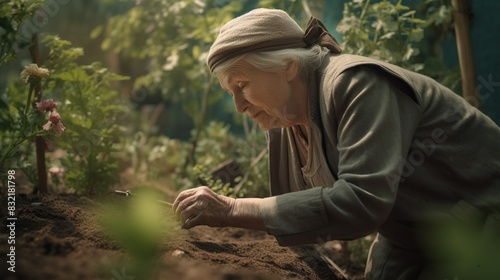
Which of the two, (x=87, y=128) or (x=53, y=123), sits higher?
(x=53, y=123)

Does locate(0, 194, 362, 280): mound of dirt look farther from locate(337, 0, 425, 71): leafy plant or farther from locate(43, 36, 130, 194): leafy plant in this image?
locate(337, 0, 425, 71): leafy plant

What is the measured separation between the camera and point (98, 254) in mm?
1550

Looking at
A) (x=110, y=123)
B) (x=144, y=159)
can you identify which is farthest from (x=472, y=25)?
(x=144, y=159)

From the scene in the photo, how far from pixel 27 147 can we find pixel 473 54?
2.59m

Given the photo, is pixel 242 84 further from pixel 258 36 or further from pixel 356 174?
pixel 356 174

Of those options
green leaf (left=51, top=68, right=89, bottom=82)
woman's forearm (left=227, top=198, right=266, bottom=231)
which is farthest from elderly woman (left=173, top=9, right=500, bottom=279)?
green leaf (left=51, top=68, right=89, bottom=82)

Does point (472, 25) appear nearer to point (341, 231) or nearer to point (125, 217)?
point (341, 231)

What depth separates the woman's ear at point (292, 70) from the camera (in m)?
2.25

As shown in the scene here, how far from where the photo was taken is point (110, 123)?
3637mm

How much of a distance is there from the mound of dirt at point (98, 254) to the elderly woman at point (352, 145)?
20 cm

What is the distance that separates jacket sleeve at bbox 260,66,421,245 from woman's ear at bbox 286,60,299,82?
0.20 meters

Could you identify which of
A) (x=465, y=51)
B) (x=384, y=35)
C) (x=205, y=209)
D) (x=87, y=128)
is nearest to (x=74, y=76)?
(x=87, y=128)

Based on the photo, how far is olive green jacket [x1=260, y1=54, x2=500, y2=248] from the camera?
6.43 ft

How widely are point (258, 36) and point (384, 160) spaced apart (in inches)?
26.3
